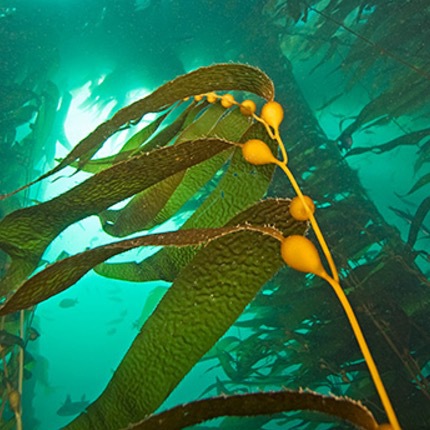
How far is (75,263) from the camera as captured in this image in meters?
0.47

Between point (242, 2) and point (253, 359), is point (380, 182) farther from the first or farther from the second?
point (253, 359)

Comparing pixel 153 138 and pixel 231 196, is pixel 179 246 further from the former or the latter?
pixel 153 138

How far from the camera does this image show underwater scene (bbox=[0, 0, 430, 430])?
0.52 meters

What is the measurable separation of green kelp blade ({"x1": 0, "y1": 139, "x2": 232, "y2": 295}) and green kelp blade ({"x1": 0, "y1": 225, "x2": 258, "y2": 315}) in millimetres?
138

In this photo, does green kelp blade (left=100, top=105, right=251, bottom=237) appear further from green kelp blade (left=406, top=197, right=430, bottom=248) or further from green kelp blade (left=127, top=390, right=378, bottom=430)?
green kelp blade (left=406, top=197, right=430, bottom=248)

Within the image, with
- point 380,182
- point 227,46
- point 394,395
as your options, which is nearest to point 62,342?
point 380,182

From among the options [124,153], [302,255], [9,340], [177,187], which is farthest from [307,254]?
[9,340]

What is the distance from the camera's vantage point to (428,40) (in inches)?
148

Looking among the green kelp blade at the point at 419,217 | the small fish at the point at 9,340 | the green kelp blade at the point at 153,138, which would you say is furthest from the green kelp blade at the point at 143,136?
the green kelp blade at the point at 419,217

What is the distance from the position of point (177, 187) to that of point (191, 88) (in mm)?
285

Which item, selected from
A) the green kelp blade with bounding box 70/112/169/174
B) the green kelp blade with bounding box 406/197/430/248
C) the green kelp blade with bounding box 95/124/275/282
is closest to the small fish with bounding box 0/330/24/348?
the green kelp blade with bounding box 70/112/169/174

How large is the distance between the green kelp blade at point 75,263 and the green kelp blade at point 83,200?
0.45 ft

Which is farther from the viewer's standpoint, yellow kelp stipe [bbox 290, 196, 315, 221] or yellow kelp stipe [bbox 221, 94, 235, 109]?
yellow kelp stipe [bbox 221, 94, 235, 109]

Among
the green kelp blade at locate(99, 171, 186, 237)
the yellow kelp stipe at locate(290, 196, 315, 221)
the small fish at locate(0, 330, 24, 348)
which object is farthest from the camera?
the small fish at locate(0, 330, 24, 348)
